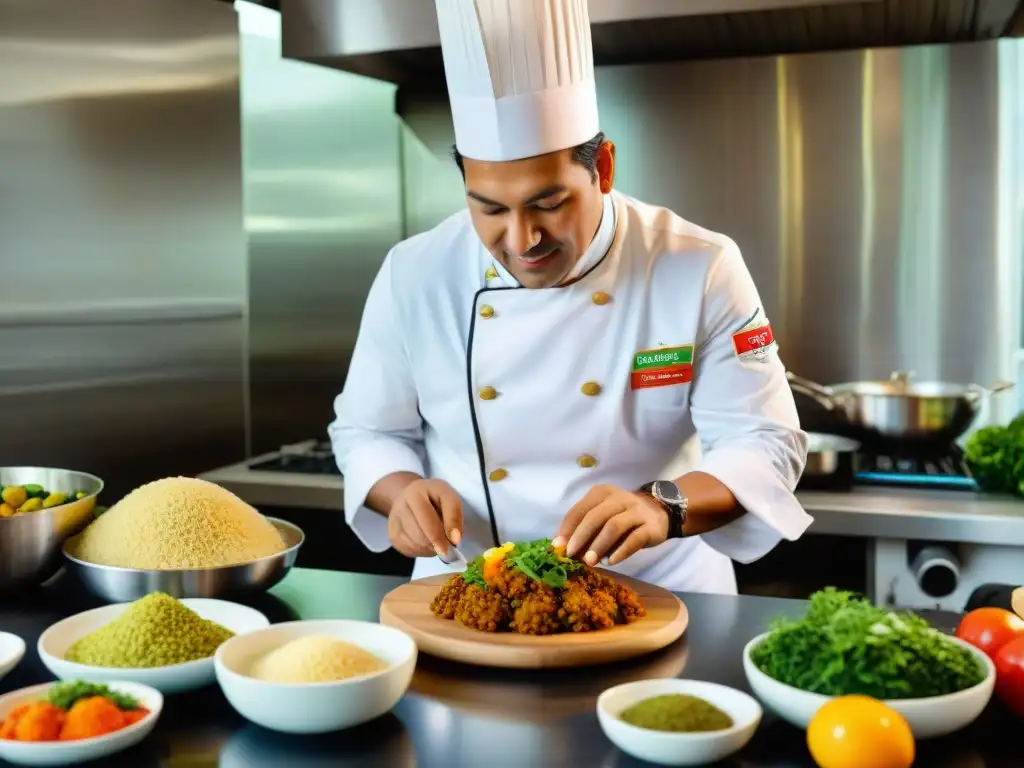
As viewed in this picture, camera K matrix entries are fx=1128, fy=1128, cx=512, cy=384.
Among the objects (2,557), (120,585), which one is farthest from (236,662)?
(2,557)

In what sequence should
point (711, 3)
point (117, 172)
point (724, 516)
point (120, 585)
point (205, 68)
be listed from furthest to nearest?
point (205, 68)
point (117, 172)
point (711, 3)
point (724, 516)
point (120, 585)

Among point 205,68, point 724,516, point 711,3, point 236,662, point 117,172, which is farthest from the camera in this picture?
point 205,68

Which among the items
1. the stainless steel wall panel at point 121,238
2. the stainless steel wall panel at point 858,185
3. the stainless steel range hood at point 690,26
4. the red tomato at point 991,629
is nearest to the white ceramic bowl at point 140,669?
the red tomato at point 991,629

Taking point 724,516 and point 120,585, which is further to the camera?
point 724,516

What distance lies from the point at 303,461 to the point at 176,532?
1.39 m

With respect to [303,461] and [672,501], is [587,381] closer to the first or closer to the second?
[672,501]

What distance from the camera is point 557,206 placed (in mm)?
1654

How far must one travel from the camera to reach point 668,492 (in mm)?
1685

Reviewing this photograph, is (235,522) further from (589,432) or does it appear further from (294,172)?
(294,172)

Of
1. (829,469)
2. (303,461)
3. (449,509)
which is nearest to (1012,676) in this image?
(449,509)

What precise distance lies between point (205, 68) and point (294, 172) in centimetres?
43

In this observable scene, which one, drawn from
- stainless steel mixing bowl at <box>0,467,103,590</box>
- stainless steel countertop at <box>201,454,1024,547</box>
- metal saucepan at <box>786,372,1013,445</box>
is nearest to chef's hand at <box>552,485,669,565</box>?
stainless steel mixing bowl at <box>0,467,103,590</box>

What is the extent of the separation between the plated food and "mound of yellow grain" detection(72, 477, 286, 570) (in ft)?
1.06

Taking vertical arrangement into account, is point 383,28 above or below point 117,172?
above
